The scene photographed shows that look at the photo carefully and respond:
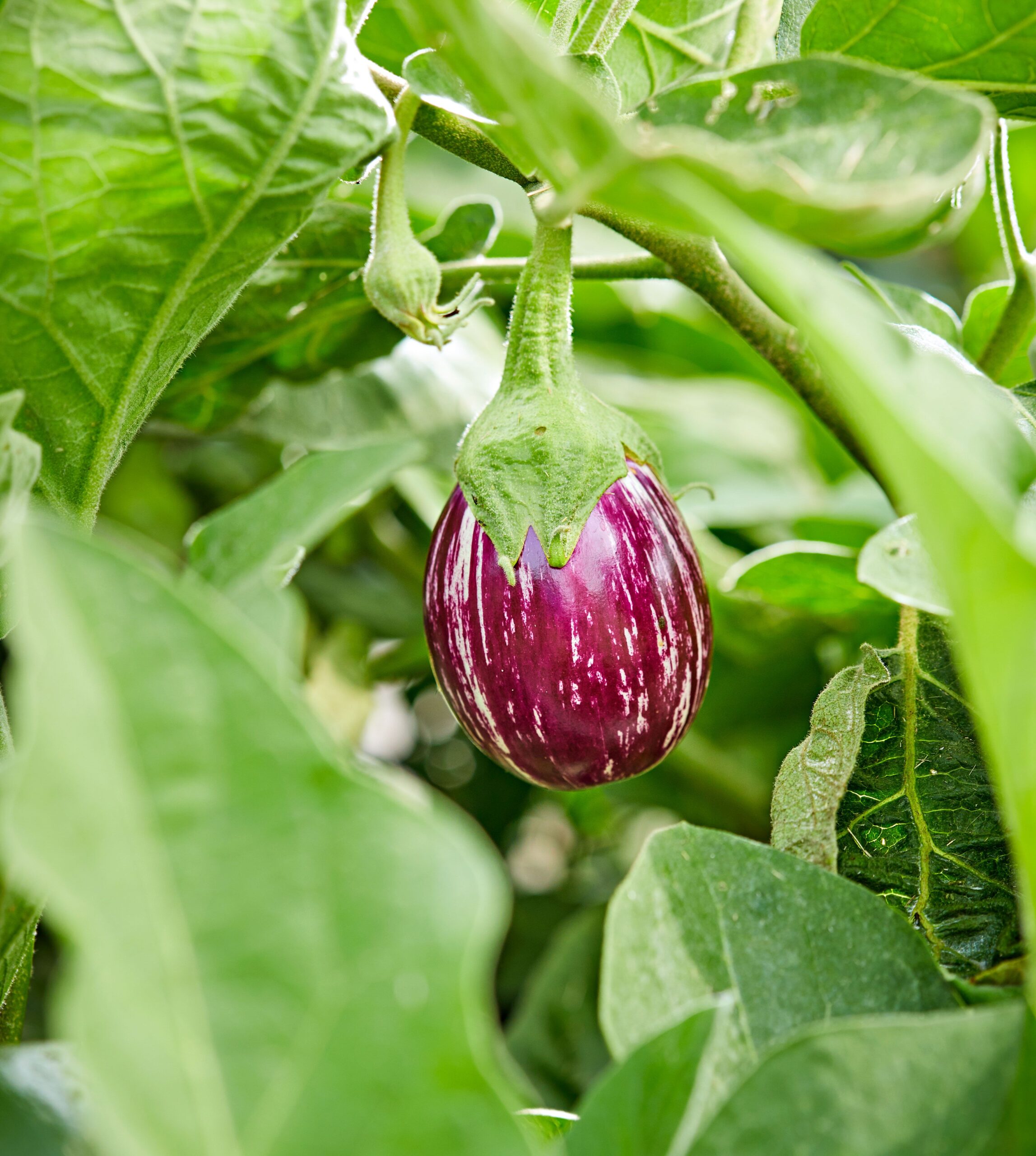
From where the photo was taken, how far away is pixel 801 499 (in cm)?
100

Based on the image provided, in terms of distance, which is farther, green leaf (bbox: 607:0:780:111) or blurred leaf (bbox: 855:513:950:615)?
green leaf (bbox: 607:0:780:111)

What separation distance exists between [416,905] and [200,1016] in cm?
5

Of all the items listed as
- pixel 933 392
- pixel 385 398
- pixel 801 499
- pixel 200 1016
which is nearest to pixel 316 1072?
pixel 200 1016

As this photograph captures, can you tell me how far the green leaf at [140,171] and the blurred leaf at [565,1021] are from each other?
619mm

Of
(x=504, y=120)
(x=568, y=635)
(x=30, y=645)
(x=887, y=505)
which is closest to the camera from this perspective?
(x=30, y=645)

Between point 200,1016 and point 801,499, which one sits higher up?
point 200,1016

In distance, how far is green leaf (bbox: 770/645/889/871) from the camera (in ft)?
1.50

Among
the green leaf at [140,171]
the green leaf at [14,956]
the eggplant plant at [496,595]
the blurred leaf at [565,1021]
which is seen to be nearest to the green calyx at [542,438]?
the eggplant plant at [496,595]

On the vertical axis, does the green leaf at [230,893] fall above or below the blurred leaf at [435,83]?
below

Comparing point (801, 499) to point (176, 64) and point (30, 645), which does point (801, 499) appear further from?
point (30, 645)

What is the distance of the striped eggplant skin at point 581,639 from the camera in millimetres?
450

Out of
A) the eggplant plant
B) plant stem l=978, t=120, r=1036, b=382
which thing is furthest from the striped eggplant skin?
plant stem l=978, t=120, r=1036, b=382

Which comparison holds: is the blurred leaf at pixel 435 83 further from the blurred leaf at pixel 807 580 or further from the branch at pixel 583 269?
the blurred leaf at pixel 807 580

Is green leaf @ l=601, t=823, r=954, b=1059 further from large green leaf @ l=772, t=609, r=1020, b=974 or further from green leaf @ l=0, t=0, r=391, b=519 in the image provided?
green leaf @ l=0, t=0, r=391, b=519
